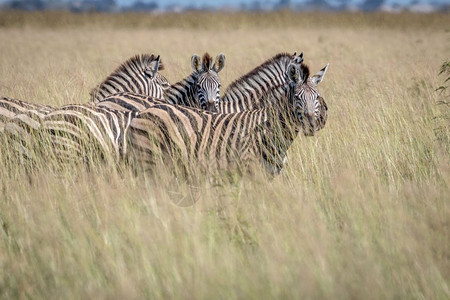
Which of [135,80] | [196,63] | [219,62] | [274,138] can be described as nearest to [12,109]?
[274,138]

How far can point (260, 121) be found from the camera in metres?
5.12

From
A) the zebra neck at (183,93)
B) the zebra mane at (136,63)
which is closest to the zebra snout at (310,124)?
the zebra neck at (183,93)

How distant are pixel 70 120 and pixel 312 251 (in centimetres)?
271

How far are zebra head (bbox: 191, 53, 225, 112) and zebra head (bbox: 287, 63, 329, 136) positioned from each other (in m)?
1.92

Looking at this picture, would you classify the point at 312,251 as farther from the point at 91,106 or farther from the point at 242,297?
the point at 91,106

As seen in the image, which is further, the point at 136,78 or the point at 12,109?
the point at 136,78

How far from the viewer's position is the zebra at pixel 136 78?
7.59m

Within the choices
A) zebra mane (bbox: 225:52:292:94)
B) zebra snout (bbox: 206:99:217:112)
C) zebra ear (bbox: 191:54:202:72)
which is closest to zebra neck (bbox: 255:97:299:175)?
zebra mane (bbox: 225:52:292:94)

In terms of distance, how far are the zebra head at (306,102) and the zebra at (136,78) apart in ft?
9.28

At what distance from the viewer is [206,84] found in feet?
24.0

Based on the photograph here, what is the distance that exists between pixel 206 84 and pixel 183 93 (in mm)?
369

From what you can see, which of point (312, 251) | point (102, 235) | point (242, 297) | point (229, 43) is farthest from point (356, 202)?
point (229, 43)

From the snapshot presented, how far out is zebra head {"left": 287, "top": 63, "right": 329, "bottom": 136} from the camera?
514 centimetres

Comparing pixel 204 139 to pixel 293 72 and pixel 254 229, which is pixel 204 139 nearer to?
pixel 293 72
